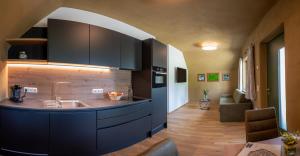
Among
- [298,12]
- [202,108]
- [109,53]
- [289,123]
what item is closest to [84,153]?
[109,53]

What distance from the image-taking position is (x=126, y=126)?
10.1 ft

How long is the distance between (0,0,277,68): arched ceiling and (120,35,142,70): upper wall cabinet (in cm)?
42

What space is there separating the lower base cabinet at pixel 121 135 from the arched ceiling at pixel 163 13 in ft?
6.35

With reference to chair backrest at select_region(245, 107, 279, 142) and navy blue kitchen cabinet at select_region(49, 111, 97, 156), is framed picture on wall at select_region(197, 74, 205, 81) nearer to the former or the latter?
navy blue kitchen cabinet at select_region(49, 111, 97, 156)

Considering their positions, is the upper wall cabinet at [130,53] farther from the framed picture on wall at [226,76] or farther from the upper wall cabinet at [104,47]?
the framed picture on wall at [226,76]

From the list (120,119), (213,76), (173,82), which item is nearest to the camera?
(120,119)

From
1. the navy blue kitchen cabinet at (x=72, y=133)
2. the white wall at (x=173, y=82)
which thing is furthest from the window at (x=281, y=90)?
the white wall at (x=173, y=82)

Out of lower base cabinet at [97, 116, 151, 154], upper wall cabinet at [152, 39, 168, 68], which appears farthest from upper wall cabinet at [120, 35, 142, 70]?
lower base cabinet at [97, 116, 151, 154]

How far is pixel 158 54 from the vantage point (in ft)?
13.6

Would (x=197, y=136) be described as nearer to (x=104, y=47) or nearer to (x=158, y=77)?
(x=158, y=77)

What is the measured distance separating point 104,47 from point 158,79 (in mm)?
1479

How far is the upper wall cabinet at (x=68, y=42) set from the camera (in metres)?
2.70

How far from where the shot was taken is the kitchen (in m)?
2.44

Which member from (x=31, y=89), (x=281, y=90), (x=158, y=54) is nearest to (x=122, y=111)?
(x=31, y=89)
